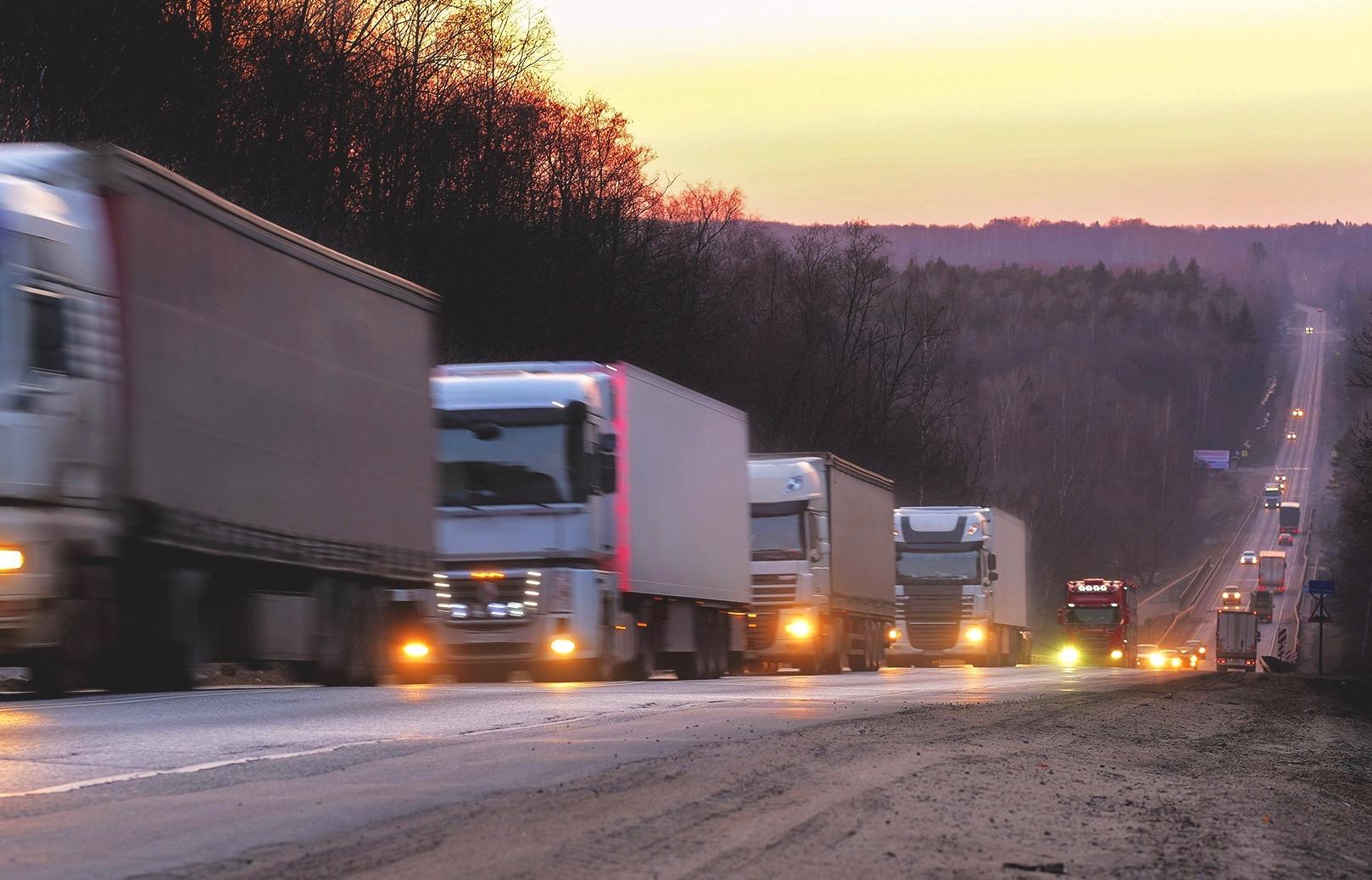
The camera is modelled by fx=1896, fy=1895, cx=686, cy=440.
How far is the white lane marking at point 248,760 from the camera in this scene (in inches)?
333

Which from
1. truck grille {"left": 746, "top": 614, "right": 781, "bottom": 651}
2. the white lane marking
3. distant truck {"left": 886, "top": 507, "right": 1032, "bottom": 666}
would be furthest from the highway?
the white lane marking

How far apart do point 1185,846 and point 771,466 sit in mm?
26997

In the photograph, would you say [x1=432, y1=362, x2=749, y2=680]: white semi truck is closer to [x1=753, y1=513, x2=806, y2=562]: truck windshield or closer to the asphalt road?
the asphalt road

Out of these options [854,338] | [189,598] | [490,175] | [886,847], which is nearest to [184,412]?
[189,598]

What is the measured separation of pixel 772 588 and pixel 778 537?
38.2 inches

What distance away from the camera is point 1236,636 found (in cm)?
8138

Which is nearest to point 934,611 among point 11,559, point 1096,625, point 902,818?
point 1096,625

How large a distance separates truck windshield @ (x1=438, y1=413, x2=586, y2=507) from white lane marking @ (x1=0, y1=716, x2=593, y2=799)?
9029 millimetres

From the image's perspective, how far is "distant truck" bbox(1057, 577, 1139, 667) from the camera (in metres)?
66.8

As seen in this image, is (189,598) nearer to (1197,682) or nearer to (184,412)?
(184,412)

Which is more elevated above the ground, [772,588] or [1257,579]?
[1257,579]

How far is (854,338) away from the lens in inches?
3548

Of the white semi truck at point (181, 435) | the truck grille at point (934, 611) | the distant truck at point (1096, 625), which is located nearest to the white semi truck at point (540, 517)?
the white semi truck at point (181, 435)

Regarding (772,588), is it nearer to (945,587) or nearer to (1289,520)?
(945,587)
